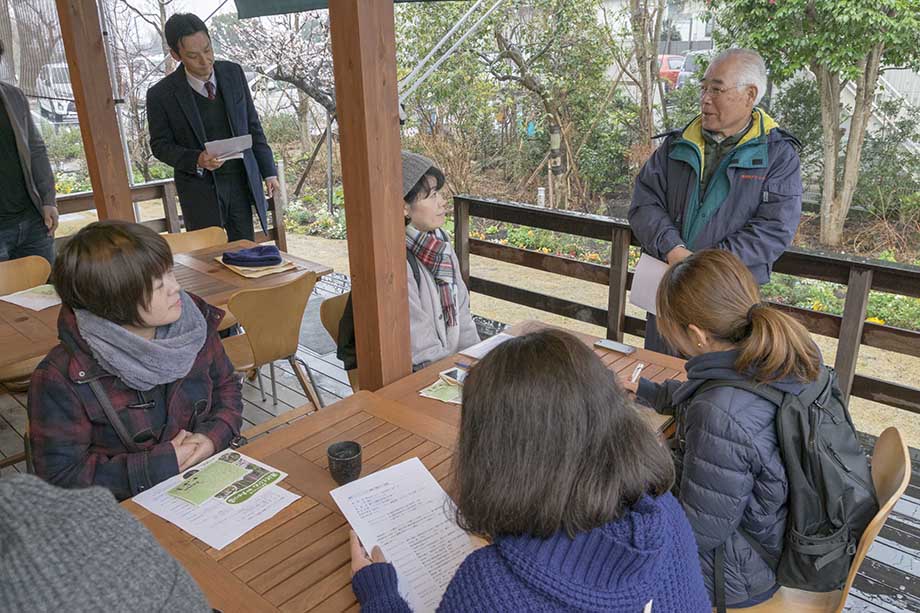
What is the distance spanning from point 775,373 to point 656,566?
0.64m

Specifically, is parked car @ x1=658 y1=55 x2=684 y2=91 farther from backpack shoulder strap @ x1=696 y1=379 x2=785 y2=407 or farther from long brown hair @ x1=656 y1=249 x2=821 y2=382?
backpack shoulder strap @ x1=696 y1=379 x2=785 y2=407

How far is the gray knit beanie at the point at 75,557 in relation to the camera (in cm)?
47


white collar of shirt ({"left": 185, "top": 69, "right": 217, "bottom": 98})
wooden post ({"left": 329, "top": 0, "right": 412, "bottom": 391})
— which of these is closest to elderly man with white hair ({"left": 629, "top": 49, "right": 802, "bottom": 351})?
wooden post ({"left": 329, "top": 0, "right": 412, "bottom": 391})

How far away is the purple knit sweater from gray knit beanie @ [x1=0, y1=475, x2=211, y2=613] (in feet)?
1.24

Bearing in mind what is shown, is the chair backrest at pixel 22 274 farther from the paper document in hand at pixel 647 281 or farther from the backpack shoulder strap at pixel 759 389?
the backpack shoulder strap at pixel 759 389

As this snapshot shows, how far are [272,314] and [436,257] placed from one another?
77 cm

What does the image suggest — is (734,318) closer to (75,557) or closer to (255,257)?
(75,557)

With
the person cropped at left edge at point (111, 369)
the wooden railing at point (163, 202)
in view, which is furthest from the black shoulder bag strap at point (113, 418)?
the wooden railing at point (163, 202)

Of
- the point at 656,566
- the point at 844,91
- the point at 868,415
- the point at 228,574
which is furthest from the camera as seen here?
the point at 844,91

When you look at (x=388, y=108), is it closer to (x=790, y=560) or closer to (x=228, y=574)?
(x=228, y=574)

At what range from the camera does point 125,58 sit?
27.5 ft

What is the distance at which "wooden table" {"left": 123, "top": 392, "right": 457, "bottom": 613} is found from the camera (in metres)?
1.09

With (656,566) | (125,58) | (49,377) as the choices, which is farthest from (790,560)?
(125,58)

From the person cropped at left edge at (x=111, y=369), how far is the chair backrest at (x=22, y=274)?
69.6 inches
